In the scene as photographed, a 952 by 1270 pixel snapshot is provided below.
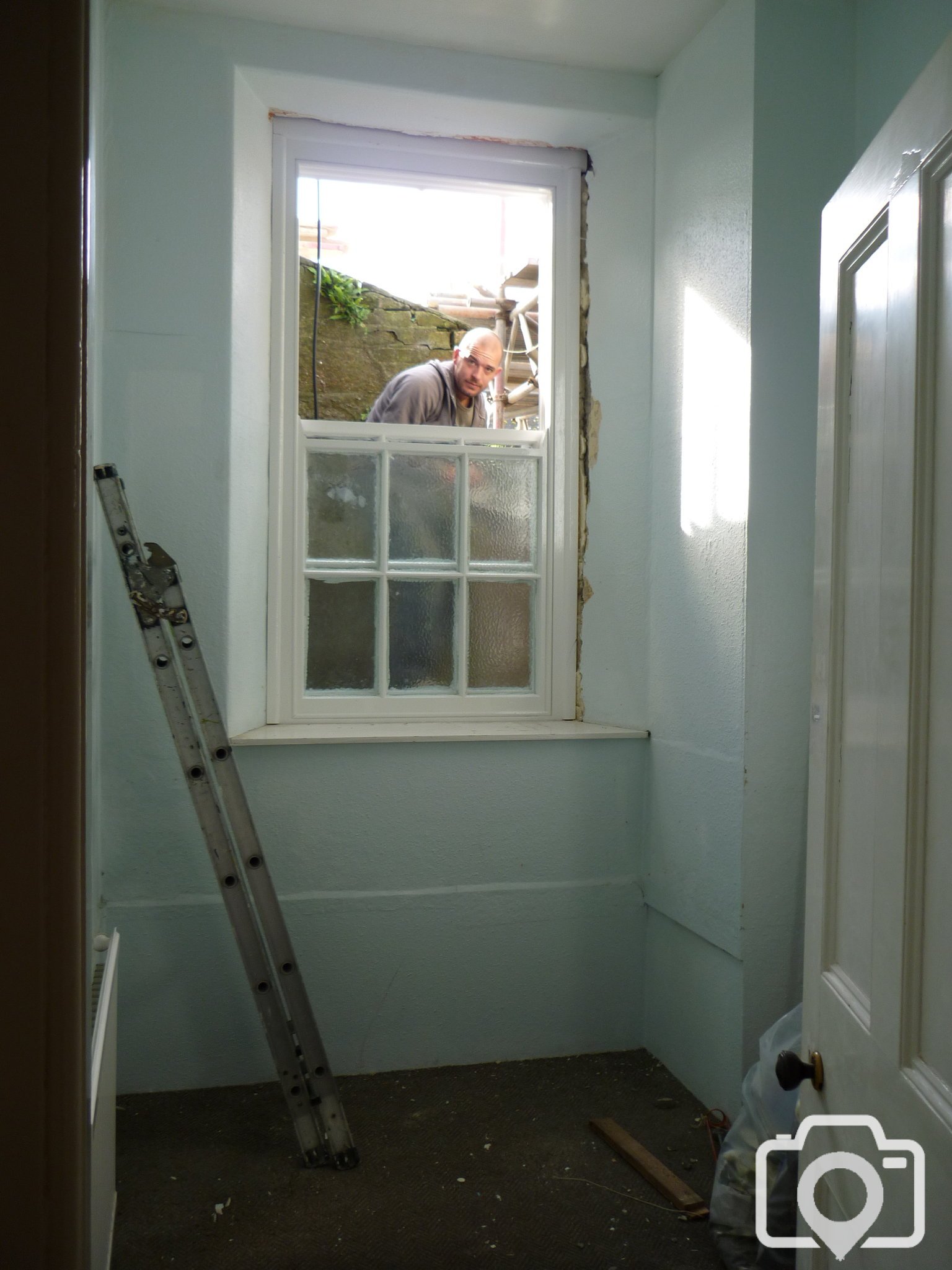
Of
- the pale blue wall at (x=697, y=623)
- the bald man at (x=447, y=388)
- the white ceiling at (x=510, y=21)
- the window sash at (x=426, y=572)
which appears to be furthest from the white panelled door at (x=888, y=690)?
the bald man at (x=447, y=388)

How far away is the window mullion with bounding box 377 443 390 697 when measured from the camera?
10.1ft

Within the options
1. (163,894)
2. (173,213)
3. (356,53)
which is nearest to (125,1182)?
(163,894)

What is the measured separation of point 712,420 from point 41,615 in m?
2.34

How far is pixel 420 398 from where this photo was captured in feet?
10.4

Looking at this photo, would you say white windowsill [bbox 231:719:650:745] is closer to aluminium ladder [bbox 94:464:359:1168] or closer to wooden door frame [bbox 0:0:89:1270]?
aluminium ladder [bbox 94:464:359:1168]

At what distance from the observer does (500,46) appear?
110 inches

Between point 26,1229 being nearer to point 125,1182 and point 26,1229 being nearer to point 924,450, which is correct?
point 924,450

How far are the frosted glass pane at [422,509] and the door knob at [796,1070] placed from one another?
2124mm

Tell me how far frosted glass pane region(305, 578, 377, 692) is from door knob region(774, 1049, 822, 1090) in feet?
6.71

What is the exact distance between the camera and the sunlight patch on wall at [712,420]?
248 cm

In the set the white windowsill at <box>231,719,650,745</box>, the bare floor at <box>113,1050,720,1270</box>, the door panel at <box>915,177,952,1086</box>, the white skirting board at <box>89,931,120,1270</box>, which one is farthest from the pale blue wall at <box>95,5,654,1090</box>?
the door panel at <box>915,177,952,1086</box>

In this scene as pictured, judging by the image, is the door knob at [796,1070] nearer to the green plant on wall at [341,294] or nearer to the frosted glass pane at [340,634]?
the frosted glass pane at [340,634]

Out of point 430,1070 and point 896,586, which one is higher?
point 896,586

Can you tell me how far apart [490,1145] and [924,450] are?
6.90ft
